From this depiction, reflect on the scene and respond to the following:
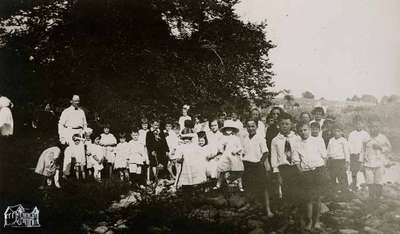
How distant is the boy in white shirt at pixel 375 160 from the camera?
20.8ft

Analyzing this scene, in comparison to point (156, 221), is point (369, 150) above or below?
above

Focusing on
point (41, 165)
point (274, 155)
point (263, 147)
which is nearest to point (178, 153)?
point (263, 147)

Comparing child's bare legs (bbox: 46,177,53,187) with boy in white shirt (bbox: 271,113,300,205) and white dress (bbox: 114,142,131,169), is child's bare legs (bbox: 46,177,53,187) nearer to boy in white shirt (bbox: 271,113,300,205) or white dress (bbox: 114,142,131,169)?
white dress (bbox: 114,142,131,169)

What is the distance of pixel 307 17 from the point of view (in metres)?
6.85

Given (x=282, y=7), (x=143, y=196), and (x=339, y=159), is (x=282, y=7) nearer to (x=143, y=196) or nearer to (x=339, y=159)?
(x=339, y=159)

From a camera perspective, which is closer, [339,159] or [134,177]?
[339,159]

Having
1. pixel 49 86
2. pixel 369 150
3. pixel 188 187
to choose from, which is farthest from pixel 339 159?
pixel 49 86

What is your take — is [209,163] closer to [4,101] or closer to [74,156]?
[74,156]

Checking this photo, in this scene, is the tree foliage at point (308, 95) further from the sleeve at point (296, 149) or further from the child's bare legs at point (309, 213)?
the child's bare legs at point (309, 213)

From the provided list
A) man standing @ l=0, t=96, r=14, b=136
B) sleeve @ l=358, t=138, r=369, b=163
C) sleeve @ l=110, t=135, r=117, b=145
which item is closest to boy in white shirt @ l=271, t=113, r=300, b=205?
sleeve @ l=358, t=138, r=369, b=163

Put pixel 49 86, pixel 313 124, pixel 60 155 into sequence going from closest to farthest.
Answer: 1. pixel 313 124
2. pixel 60 155
3. pixel 49 86

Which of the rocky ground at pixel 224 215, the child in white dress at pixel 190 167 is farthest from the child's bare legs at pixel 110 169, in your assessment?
the child in white dress at pixel 190 167

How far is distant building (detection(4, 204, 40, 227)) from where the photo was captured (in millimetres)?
6742

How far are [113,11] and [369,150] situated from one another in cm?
418
